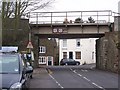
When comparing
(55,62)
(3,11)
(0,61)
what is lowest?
(55,62)

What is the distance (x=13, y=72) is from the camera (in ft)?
34.9

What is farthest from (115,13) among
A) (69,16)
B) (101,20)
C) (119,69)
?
(119,69)

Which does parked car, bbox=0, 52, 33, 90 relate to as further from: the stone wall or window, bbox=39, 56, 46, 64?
window, bbox=39, 56, 46, 64

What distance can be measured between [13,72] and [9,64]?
0.56 m

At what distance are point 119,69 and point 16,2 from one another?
12722mm

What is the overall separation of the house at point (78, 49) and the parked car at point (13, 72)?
3349 inches

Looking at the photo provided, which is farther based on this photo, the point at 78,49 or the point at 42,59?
the point at 42,59

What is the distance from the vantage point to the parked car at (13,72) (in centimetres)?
955

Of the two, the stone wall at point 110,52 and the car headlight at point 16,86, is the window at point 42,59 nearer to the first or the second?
the stone wall at point 110,52

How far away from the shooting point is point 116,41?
125 feet

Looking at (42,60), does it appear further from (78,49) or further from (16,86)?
(16,86)

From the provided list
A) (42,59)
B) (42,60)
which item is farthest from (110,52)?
(42,59)

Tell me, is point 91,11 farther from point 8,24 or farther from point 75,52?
point 75,52

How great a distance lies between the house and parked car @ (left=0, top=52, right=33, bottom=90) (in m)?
85.1
